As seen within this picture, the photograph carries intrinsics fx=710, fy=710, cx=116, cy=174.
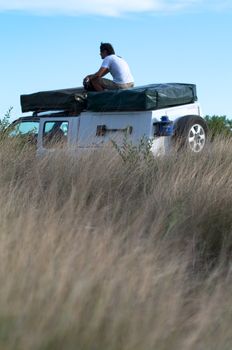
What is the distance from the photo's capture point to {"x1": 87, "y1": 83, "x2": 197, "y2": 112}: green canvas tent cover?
32.4 feet

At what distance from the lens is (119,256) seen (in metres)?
4.41

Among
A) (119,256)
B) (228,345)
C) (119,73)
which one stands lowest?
(228,345)

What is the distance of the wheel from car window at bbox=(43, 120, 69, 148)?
1.59 m

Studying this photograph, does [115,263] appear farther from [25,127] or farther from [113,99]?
[25,127]

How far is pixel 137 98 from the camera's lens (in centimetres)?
988

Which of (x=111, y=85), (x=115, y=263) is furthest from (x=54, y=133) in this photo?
(x=115, y=263)

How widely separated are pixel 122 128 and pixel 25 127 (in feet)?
5.60

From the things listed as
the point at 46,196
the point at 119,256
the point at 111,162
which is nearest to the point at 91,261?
the point at 119,256

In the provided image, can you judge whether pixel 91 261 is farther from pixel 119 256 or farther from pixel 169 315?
pixel 169 315

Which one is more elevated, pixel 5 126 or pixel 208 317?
pixel 5 126

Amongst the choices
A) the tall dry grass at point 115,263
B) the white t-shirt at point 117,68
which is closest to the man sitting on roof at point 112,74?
the white t-shirt at point 117,68

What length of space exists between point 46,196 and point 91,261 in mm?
2199

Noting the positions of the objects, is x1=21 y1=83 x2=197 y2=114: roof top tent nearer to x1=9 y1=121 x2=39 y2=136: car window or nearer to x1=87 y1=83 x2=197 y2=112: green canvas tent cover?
x1=87 y1=83 x2=197 y2=112: green canvas tent cover

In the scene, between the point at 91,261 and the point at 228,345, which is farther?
the point at 91,261
